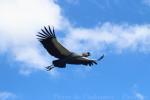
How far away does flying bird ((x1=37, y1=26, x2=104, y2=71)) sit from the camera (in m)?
23.6

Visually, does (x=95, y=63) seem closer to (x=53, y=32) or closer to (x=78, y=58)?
(x=78, y=58)

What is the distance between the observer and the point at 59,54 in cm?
2441

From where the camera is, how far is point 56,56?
24.6 m

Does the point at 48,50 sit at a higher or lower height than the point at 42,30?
lower

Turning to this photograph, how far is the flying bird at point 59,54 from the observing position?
23.6 m

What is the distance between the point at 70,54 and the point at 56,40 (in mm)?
2241

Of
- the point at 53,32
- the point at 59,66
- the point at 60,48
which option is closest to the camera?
the point at 59,66

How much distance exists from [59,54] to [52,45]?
1.52 metres

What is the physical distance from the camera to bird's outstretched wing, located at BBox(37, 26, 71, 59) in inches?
960

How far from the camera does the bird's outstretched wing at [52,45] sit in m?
24.4

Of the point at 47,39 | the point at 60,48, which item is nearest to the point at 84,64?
the point at 60,48

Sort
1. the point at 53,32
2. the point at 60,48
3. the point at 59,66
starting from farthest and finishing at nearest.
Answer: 1. the point at 53,32
2. the point at 60,48
3. the point at 59,66

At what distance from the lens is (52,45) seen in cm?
2544

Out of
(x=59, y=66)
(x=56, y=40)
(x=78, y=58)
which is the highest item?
(x=56, y=40)
